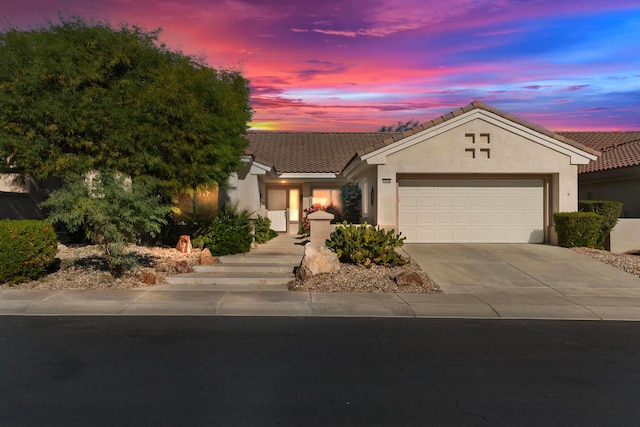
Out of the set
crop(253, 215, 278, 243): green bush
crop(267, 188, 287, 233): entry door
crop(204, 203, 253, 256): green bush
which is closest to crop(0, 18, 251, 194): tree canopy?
crop(204, 203, 253, 256): green bush

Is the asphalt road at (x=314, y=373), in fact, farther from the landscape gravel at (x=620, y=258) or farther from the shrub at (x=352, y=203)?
the shrub at (x=352, y=203)

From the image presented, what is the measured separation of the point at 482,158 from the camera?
1620cm

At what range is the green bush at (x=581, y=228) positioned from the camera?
15.4 metres

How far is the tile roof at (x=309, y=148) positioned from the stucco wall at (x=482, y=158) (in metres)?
6.34

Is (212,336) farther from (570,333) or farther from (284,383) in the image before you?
(570,333)

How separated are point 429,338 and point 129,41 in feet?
39.6

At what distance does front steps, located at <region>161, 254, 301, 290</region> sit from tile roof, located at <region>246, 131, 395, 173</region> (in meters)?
9.28

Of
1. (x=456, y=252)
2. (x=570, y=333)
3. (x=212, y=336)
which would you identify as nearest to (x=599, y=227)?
(x=456, y=252)

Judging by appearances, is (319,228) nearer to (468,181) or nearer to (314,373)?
(468,181)

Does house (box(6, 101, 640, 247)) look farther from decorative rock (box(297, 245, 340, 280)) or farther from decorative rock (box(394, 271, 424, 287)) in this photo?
decorative rock (box(394, 271, 424, 287))

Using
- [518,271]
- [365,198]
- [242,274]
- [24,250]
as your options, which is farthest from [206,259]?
[365,198]

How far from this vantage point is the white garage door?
659 inches

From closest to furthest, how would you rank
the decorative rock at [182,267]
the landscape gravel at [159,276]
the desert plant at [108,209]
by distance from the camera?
the desert plant at [108,209]
the landscape gravel at [159,276]
the decorative rock at [182,267]

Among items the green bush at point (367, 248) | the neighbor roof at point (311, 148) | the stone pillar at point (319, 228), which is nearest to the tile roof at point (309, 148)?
the neighbor roof at point (311, 148)
